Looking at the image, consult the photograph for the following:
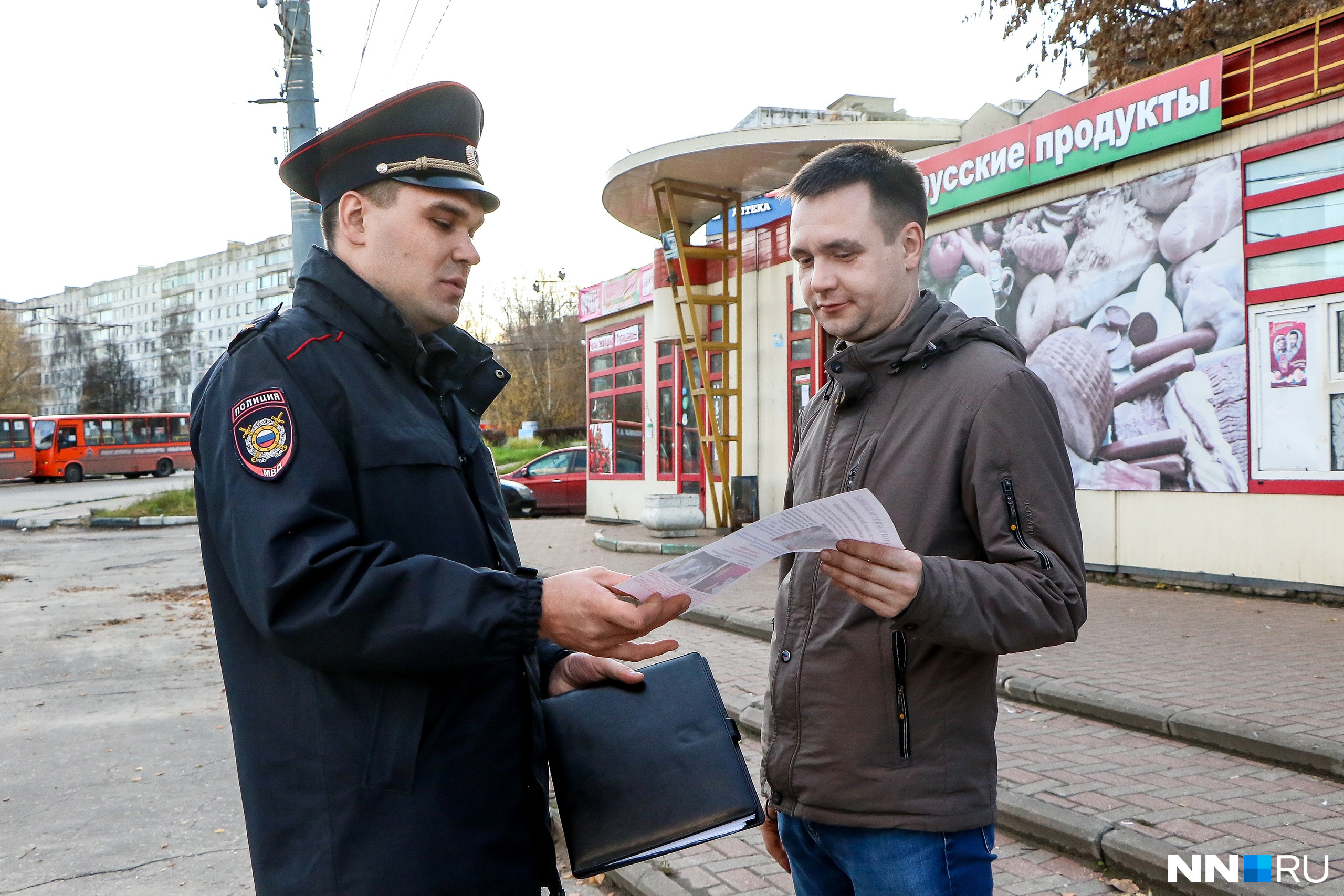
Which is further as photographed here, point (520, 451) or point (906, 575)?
point (520, 451)

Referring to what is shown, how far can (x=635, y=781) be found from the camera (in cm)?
192

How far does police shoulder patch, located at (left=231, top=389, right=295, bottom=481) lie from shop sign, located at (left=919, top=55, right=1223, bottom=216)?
7.97 meters

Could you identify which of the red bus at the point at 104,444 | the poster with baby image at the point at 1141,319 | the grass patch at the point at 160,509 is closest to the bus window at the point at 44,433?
the red bus at the point at 104,444

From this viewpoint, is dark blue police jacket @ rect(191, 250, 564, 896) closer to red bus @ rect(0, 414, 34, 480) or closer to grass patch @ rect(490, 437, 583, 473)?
grass patch @ rect(490, 437, 583, 473)

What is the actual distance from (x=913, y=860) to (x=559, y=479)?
22.0 meters

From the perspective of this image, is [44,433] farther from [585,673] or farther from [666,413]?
[585,673]

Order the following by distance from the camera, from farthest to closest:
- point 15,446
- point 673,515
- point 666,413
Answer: point 15,446 < point 666,413 < point 673,515

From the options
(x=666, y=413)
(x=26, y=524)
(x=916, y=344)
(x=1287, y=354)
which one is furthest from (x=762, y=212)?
(x=26, y=524)

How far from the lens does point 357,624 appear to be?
59.9 inches

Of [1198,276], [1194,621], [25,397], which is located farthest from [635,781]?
[25,397]

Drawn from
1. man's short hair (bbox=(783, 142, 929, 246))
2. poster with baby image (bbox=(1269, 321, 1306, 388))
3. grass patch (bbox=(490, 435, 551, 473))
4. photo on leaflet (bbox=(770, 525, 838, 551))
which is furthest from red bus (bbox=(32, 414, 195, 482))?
photo on leaflet (bbox=(770, 525, 838, 551))

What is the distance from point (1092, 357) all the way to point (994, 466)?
9377 mm

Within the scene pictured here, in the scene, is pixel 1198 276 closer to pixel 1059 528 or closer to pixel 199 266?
pixel 1059 528

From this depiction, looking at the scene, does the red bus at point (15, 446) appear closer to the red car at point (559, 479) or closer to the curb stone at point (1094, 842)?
the red car at point (559, 479)
